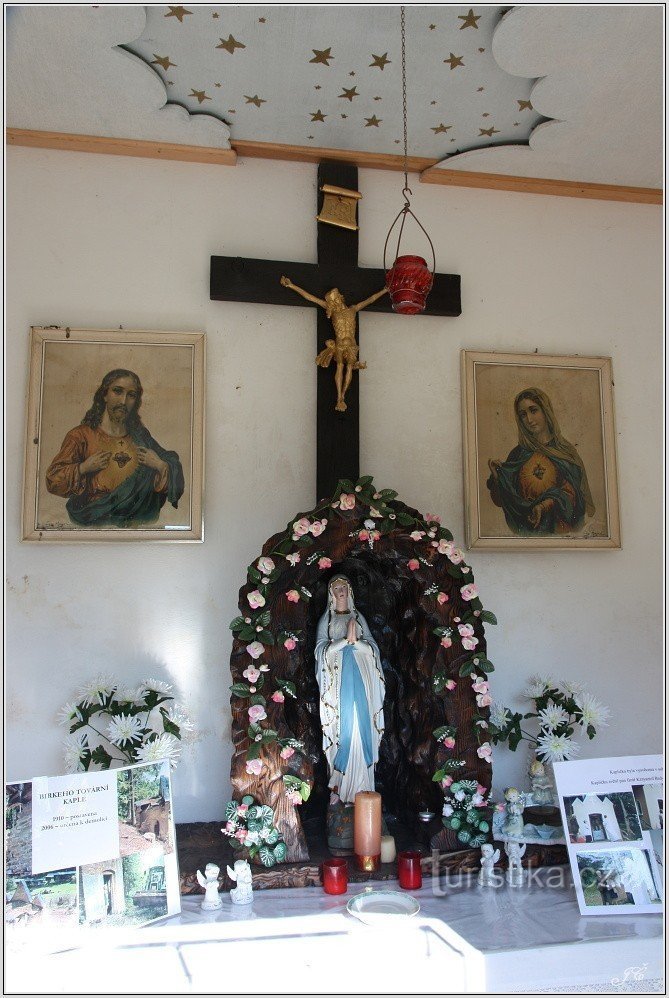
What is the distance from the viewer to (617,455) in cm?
394

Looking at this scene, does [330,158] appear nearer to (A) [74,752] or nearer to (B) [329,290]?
(B) [329,290]

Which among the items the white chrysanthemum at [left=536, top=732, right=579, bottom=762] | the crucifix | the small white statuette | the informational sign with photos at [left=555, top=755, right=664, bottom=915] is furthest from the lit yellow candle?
the crucifix

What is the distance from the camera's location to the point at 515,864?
281 cm

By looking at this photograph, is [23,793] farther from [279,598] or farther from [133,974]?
[279,598]

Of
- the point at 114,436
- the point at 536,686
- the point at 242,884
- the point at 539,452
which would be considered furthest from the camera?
the point at 539,452

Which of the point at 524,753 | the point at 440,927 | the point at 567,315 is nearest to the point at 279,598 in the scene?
the point at 440,927

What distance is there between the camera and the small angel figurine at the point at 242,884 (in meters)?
2.61

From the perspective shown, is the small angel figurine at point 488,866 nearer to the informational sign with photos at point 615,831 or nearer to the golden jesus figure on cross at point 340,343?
the informational sign with photos at point 615,831

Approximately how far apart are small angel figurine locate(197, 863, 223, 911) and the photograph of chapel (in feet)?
0.18

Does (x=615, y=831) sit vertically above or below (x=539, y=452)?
below

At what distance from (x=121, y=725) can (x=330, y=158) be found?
9.34 feet

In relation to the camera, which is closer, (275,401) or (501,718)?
(501,718)

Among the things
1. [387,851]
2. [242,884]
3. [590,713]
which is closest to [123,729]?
[242,884]

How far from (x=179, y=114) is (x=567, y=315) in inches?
85.9
